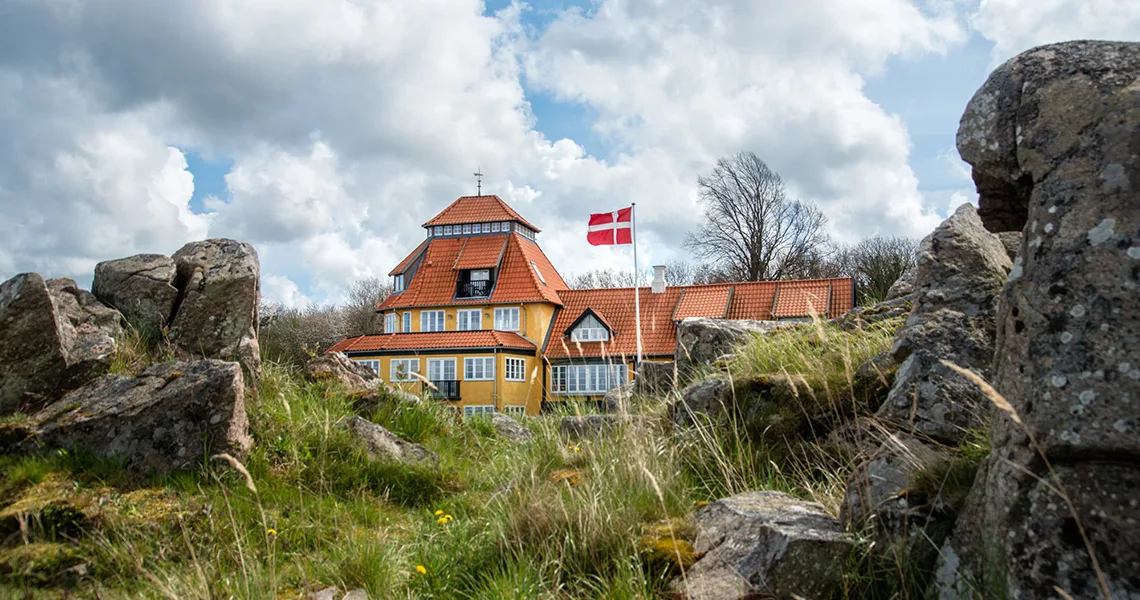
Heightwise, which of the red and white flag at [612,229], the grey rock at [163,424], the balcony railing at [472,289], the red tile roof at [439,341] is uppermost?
the balcony railing at [472,289]

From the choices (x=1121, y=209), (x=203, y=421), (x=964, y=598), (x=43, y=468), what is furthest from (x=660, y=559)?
(x=43, y=468)

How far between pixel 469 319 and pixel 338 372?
36.2 meters

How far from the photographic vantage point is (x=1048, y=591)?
2.56 m

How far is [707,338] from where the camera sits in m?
9.57

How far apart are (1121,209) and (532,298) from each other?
1611 inches

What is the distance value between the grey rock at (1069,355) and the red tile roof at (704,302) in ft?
118

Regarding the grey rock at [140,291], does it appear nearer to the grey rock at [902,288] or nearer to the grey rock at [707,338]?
the grey rock at [707,338]

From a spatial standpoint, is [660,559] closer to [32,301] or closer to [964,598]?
[964,598]

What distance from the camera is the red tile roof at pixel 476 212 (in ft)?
157

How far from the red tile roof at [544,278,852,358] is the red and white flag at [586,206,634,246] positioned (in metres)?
12.0

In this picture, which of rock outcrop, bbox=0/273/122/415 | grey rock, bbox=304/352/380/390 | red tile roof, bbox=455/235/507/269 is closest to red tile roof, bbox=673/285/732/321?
red tile roof, bbox=455/235/507/269

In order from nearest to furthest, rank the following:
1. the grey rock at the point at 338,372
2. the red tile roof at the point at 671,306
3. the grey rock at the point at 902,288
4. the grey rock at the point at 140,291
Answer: the grey rock at the point at 140,291
the grey rock at the point at 902,288
the grey rock at the point at 338,372
the red tile roof at the point at 671,306

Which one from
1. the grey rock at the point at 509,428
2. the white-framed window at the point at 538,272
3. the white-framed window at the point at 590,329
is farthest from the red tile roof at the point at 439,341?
the grey rock at the point at 509,428

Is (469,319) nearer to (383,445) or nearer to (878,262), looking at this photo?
(878,262)
